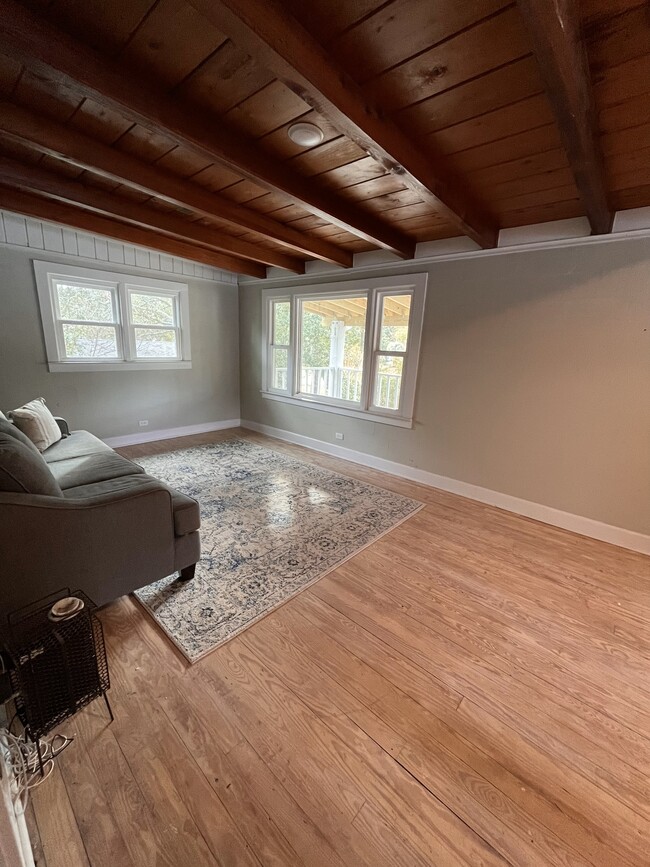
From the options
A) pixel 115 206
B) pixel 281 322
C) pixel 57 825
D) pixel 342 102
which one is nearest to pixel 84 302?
pixel 115 206

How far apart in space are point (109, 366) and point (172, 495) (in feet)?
10.4

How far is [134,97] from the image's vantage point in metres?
1.42

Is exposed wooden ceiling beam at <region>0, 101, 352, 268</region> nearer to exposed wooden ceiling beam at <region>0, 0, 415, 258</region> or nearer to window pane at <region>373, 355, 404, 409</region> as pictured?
exposed wooden ceiling beam at <region>0, 0, 415, 258</region>

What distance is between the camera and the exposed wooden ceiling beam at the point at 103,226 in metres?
2.82

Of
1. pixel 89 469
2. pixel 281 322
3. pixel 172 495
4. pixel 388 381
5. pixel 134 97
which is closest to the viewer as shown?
pixel 134 97

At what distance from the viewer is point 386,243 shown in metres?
2.96

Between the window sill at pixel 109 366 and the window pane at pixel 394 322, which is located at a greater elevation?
the window pane at pixel 394 322

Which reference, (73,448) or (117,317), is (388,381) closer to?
(73,448)

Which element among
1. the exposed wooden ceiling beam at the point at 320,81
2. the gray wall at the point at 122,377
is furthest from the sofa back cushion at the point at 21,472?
the gray wall at the point at 122,377

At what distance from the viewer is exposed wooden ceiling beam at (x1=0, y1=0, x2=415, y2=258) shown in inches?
46.7

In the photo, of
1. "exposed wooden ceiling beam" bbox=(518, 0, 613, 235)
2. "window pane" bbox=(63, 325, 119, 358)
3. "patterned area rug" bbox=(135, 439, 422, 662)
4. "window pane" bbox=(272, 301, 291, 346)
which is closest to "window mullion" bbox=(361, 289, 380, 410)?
"patterned area rug" bbox=(135, 439, 422, 662)

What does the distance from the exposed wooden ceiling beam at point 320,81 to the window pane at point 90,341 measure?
3.89m

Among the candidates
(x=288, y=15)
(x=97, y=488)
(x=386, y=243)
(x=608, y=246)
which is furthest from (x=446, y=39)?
(x=97, y=488)

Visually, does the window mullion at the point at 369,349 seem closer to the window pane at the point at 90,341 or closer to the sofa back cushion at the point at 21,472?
the sofa back cushion at the point at 21,472
